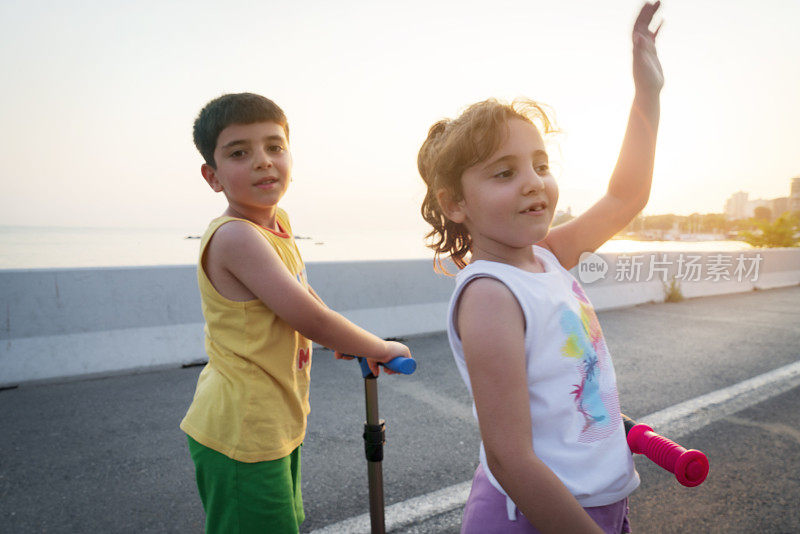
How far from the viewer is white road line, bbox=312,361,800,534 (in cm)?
265

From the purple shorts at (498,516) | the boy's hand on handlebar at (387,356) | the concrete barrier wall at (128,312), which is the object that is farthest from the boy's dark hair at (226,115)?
the concrete barrier wall at (128,312)

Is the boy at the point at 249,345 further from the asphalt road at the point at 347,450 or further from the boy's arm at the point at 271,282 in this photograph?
the asphalt road at the point at 347,450

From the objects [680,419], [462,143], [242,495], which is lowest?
[680,419]

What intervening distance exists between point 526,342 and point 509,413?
0.53ft

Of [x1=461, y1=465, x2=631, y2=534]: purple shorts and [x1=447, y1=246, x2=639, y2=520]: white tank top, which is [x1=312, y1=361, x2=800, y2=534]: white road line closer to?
[x1=461, y1=465, x2=631, y2=534]: purple shorts

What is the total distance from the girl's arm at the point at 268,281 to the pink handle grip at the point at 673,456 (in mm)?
901

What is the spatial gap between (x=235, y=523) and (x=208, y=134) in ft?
4.44

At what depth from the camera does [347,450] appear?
11.4ft

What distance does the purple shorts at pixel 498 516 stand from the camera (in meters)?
1.20

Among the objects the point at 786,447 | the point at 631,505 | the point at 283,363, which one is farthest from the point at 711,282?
the point at 283,363

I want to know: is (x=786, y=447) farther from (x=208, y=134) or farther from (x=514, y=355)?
(x=208, y=134)

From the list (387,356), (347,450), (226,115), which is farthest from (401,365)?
(347,450)

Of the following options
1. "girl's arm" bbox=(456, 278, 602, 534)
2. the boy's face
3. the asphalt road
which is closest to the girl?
"girl's arm" bbox=(456, 278, 602, 534)

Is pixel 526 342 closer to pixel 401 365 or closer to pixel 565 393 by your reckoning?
pixel 565 393
